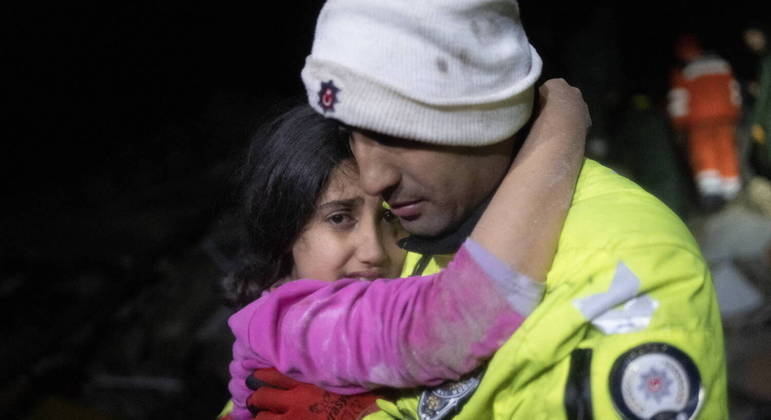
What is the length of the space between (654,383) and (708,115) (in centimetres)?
500

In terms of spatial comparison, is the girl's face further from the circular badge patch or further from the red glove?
the circular badge patch

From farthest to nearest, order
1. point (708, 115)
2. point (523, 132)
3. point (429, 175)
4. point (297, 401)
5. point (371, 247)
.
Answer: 1. point (708, 115)
2. point (371, 247)
3. point (297, 401)
4. point (523, 132)
5. point (429, 175)

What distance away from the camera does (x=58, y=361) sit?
4.66 metres

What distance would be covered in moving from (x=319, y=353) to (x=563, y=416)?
0.52 metres

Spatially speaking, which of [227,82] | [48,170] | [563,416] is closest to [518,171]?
[563,416]

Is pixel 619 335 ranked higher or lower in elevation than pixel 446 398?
higher

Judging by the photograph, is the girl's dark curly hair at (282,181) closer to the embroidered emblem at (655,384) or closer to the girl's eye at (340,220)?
the girl's eye at (340,220)

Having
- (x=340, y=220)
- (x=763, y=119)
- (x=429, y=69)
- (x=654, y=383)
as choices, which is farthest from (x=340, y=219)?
(x=763, y=119)

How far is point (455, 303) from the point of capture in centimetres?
126

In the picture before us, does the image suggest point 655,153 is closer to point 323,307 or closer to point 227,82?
point 323,307

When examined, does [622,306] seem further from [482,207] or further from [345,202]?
[345,202]

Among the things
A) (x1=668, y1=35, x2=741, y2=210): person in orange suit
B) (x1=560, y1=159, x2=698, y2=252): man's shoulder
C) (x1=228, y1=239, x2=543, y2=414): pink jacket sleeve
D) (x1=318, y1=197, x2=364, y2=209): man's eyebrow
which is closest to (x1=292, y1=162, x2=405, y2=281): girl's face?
(x1=318, y1=197, x2=364, y2=209): man's eyebrow

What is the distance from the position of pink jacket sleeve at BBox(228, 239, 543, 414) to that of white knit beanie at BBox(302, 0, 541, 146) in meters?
0.24

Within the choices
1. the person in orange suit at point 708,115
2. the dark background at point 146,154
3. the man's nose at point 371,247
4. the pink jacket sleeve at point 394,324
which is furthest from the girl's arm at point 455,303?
the person in orange suit at point 708,115
